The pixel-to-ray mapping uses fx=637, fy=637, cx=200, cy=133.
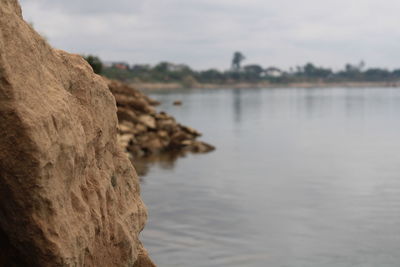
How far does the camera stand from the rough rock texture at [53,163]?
5.16 meters

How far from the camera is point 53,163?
5.36 metres

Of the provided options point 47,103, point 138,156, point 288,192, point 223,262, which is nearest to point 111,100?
point 47,103

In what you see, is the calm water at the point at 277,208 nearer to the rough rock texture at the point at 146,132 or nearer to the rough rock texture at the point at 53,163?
the rough rock texture at the point at 146,132

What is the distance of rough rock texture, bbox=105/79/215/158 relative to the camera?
2920 cm

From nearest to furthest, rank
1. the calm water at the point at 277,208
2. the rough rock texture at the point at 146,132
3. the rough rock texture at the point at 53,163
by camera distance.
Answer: the rough rock texture at the point at 53,163
the calm water at the point at 277,208
the rough rock texture at the point at 146,132

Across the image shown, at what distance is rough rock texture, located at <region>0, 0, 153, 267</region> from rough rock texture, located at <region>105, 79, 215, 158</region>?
67.5 ft

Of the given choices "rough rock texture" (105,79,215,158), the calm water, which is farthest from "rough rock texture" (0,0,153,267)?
"rough rock texture" (105,79,215,158)

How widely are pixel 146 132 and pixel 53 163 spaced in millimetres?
25652

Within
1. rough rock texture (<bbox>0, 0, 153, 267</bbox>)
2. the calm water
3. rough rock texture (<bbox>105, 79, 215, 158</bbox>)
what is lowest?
the calm water

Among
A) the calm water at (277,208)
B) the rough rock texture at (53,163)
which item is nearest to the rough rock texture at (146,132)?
the calm water at (277,208)

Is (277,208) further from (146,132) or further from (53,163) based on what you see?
(146,132)

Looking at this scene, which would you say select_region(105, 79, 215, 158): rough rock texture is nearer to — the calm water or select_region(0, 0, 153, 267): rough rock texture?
the calm water

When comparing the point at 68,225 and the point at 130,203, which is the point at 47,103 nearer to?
the point at 68,225

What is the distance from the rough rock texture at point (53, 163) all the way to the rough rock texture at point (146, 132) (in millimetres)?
20571
